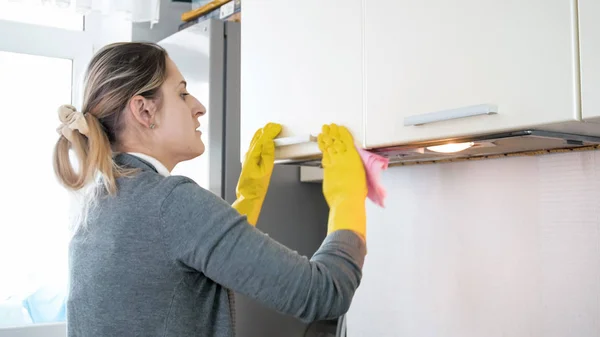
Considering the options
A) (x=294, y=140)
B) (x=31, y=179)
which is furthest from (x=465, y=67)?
(x=31, y=179)

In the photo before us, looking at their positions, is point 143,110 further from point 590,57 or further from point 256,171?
point 590,57

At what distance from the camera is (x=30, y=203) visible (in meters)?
2.21

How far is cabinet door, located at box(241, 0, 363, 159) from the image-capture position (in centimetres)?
124

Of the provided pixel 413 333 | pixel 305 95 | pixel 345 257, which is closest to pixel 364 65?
pixel 305 95

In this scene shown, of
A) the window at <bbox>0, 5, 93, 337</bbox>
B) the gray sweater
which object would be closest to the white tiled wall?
the gray sweater

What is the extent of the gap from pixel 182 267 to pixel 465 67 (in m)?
0.52

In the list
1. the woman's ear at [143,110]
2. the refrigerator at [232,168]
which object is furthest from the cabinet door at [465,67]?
the refrigerator at [232,168]

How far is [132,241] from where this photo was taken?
97 cm

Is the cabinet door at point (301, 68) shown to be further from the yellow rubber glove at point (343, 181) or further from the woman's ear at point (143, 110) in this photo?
the woman's ear at point (143, 110)

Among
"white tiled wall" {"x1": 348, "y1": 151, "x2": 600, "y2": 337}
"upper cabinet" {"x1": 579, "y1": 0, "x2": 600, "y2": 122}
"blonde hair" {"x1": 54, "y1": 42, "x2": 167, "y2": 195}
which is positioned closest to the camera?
Answer: "upper cabinet" {"x1": 579, "y1": 0, "x2": 600, "y2": 122}

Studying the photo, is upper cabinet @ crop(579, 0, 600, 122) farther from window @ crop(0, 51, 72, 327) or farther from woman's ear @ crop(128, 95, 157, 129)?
window @ crop(0, 51, 72, 327)

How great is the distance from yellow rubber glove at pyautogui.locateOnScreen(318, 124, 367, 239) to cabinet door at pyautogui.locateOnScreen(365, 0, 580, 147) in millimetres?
56

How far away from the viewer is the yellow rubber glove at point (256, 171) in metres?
1.35

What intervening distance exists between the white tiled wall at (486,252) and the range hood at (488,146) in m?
0.02
